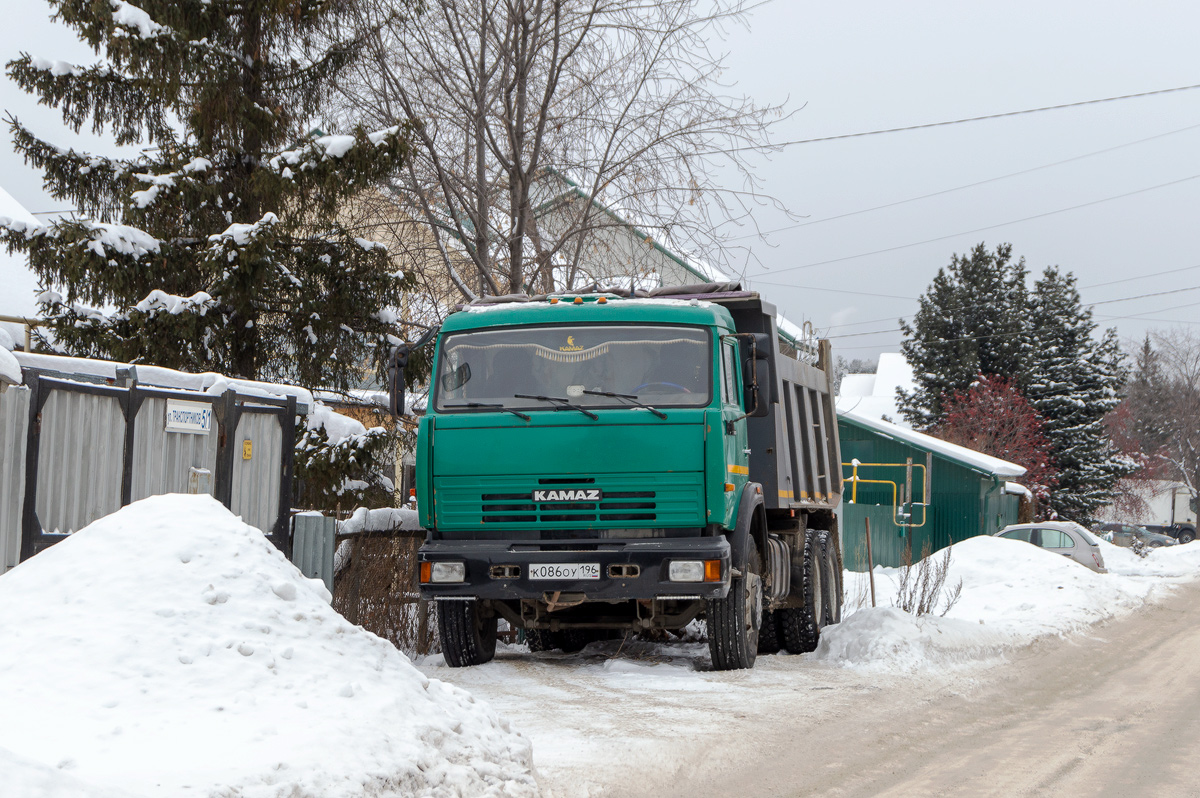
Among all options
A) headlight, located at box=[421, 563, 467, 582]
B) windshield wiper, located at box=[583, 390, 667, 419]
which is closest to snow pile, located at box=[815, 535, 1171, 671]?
windshield wiper, located at box=[583, 390, 667, 419]

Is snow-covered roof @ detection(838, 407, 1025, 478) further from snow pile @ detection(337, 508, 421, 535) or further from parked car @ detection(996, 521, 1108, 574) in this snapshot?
snow pile @ detection(337, 508, 421, 535)

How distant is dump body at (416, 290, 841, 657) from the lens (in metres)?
9.25

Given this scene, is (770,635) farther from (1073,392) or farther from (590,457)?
(1073,392)

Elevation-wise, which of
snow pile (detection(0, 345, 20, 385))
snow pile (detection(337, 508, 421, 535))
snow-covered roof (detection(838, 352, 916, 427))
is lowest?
snow pile (detection(337, 508, 421, 535))

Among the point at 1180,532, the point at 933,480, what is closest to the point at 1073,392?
the point at 933,480

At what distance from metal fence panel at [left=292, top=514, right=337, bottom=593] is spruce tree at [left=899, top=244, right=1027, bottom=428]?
38.1 meters

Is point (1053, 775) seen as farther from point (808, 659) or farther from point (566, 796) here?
point (808, 659)

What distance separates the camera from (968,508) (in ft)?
114

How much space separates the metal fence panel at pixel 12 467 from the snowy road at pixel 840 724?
3.21 metres

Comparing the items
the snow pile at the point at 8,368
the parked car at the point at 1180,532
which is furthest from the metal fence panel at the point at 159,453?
the parked car at the point at 1180,532

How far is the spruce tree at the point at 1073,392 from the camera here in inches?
1695

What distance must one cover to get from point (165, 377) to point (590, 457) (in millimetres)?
3183

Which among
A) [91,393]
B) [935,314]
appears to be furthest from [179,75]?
[935,314]

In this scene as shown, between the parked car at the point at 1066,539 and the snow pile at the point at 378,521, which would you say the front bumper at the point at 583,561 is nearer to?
the snow pile at the point at 378,521
